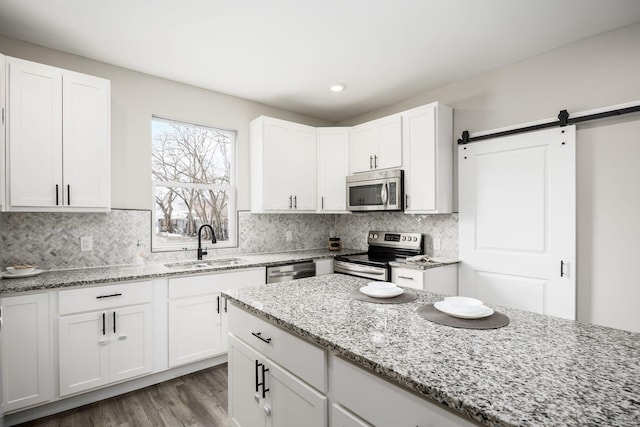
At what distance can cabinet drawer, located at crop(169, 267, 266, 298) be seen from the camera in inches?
109

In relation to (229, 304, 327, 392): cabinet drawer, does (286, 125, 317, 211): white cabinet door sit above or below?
above

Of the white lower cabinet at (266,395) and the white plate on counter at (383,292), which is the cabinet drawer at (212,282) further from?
the white plate on counter at (383,292)

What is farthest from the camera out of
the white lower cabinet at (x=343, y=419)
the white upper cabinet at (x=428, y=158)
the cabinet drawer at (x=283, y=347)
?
the white upper cabinet at (x=428, y=158)

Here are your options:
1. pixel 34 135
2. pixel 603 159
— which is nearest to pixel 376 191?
pixel 603 159

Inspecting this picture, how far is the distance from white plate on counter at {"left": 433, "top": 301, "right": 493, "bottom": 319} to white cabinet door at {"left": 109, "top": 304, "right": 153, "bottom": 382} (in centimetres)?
225

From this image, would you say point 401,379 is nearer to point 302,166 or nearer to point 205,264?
point 205,264

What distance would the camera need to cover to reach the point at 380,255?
3.93 m

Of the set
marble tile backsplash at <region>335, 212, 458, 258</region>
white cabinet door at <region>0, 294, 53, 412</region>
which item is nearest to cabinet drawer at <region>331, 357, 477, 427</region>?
white cabinet door at <region>0, 294, 53, 412</region>

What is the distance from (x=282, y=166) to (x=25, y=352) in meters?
2.64

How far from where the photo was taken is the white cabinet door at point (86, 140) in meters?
2.49

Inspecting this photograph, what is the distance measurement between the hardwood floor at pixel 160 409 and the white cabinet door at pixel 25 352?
0.78 ft

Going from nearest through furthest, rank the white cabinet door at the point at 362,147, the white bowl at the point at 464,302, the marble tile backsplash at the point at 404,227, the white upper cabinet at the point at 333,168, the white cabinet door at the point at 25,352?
the white bowl at the point at 464,302
the white cabinet door at the point at 25,352
the marble tile backsplash at the point at 404,227
the white cabinet door at the point at 362,147
the white upper cabinet at the point at 333,168

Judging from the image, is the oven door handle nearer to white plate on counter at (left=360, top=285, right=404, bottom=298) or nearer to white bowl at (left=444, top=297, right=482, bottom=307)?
white plate on counter at (left=360, top=285, right=404, bottom=298)

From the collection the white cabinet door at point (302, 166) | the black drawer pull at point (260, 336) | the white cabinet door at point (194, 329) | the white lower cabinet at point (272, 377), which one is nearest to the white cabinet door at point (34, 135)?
the white cabinet door at point (194, 329)
